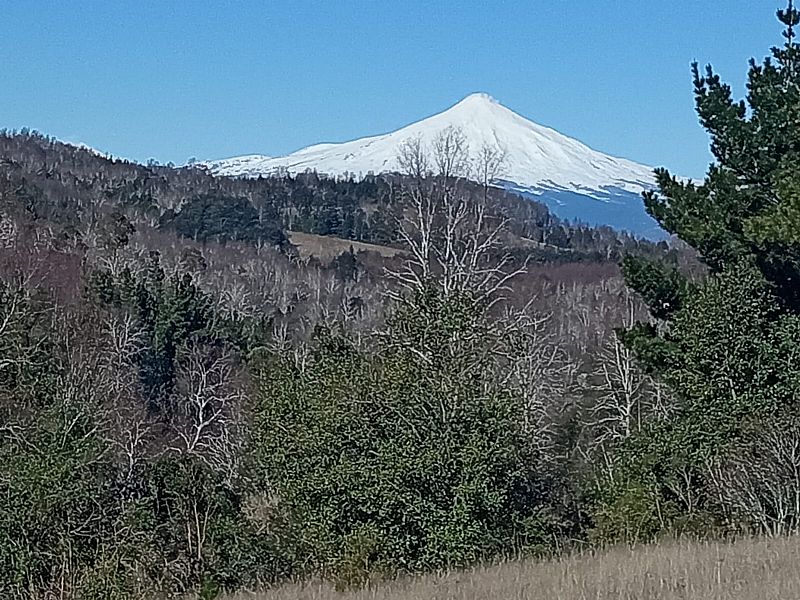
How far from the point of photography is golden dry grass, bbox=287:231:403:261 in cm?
9931

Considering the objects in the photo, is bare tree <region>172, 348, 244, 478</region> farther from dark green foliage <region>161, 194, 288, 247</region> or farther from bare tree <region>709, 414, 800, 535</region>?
dark green foliage <region>161, 194, 288, 247</region>

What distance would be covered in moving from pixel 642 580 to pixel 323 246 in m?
99.9

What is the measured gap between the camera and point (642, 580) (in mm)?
6168

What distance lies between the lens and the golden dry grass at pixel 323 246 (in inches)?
3910

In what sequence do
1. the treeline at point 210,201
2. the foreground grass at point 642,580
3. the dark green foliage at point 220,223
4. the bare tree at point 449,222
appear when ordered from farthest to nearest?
the dark green foliage at point 220,223 → the treeline at point 210,201 → the bare tree at point 449,222 → the foreground grass at point 642,580

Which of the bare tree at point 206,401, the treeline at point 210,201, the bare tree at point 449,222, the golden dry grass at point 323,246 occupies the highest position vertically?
the treeline at point 210,201

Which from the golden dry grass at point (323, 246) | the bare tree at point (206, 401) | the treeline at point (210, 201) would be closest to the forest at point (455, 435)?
the bare tree at point (206, 401)

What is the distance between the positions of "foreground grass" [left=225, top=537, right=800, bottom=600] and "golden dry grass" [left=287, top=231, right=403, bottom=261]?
85.9 meters

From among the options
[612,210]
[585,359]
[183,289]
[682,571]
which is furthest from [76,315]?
[612,210]

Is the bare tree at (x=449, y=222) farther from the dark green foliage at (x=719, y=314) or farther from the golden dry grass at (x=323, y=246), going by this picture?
the golden dry grass at (x=323, y=246)

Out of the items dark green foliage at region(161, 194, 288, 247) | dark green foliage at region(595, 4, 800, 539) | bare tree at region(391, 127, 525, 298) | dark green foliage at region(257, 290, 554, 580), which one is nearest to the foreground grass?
dark green foliage at region(257, 290, 554, 580)

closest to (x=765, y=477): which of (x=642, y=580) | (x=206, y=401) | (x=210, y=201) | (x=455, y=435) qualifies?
(x=455, y=435)

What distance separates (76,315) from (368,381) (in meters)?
29.9

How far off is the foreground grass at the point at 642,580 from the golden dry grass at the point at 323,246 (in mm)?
85872
